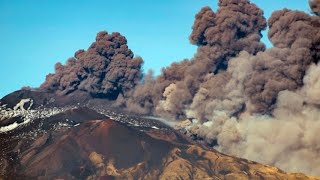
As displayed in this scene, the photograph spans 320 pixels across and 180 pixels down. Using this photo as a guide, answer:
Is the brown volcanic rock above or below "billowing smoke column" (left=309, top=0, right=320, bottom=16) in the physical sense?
below

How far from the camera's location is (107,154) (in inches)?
2371

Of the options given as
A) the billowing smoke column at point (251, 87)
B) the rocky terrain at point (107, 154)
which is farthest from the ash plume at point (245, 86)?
the rocky terrain at point (107, 154)

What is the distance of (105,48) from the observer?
93.0 m

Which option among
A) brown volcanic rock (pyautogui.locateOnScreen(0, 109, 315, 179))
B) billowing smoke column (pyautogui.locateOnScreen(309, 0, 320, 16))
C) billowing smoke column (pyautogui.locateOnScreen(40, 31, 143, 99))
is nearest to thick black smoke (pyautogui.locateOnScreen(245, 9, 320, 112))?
billowing smoke column (pyautogui.locateOnScreen(309, 0, 320, 16))

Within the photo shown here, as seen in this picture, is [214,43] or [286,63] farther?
[214,43]

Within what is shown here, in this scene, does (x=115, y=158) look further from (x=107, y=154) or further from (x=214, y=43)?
(x=214, y=43)

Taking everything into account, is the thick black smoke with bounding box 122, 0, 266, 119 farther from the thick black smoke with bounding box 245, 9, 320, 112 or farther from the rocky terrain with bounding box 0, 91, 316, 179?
the thick black smoke with bounding box 245, 9, 320, 112

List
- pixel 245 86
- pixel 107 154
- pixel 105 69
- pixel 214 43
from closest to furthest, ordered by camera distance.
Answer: pixel 107 154 → pixel 245 86 → pixel 214 43 → pixel 105 69

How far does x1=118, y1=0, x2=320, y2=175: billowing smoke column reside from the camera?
58531 millimetres

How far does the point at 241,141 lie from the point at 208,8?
2482 centimetres

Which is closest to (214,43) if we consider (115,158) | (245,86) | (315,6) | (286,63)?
(245,86)

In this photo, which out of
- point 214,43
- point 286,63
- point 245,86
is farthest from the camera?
point 214,43

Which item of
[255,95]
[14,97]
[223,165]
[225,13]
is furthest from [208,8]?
[14,97]

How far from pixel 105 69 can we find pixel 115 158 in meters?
36.4
